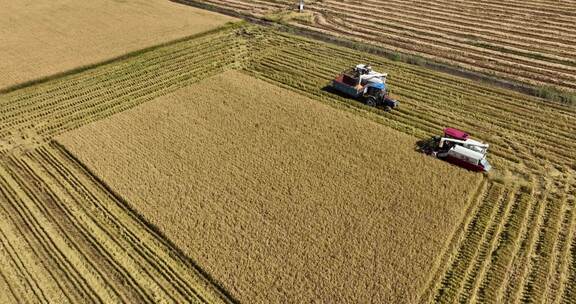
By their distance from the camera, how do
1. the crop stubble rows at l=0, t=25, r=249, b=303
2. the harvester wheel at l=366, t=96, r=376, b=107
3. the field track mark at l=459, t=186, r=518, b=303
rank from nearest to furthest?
1. the field track mark at l=459, t=186, r=518, b=303
2. the crop stubble rows at l=0, t=25, r=249, b=303
3. the harvester wheel at l=366, t=96, r=376, b=107

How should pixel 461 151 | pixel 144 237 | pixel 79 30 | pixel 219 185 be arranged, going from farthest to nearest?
pixel 79 30 → pixel 461 151 → pixel 219 185 → pixel 144 237

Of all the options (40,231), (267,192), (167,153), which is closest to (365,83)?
(267,192)

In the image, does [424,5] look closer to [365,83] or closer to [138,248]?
[365,83]

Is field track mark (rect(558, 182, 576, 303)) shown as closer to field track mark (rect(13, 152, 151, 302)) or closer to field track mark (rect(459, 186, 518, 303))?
field track mark (rect(459, 186, 518, 303))

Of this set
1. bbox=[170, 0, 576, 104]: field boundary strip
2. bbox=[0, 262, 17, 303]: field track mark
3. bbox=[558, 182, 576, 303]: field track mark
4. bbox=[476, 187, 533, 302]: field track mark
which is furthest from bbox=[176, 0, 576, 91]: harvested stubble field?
bbox=[0, 262, 17, 303]: field track mark

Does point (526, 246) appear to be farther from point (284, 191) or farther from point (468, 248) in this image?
point (284, 191)

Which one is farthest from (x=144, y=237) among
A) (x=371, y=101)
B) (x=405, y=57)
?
(x=405, y=57)

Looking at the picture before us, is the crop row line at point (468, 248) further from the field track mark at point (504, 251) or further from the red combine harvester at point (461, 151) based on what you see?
the red combine harvester at point (461, 151)
